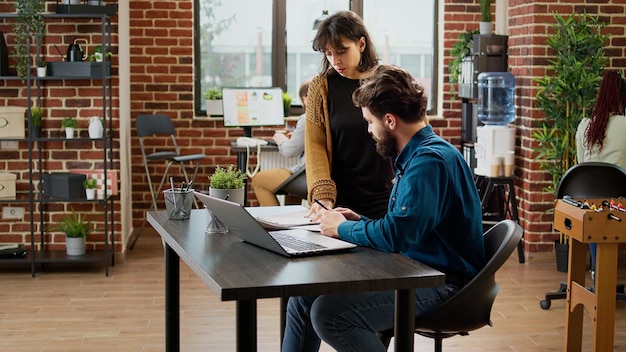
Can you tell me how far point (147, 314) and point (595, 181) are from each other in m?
2.61

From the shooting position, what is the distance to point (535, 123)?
→ 6832 millimetres

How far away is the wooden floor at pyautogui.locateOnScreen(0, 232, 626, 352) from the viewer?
475 cm

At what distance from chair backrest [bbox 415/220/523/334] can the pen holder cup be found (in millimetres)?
948

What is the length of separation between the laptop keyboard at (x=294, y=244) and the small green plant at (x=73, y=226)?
3743 mm

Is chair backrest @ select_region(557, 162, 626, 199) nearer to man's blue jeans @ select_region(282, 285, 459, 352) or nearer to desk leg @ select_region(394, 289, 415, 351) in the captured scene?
man's blue jeans @ select_region(282, 285, 459, 352)

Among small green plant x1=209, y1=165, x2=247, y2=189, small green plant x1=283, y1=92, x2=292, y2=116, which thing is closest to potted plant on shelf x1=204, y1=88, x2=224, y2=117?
small green plant x1=283, y1=92, x2=292, y2=116

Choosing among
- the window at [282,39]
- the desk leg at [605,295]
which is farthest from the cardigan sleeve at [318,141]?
the window at [282,39]

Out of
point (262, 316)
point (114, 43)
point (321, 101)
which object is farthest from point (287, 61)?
point (321, 101)

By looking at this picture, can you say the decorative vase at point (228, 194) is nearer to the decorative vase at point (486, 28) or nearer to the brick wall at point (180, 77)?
the brick wall at point (180, 77)

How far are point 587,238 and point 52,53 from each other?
4.00 meters

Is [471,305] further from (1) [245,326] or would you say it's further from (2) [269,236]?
(1) [245,326]

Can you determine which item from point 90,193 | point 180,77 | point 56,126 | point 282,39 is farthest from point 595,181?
point 180,77

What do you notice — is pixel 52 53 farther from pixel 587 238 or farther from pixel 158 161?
pixel 587 238

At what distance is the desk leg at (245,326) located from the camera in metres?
2.51
